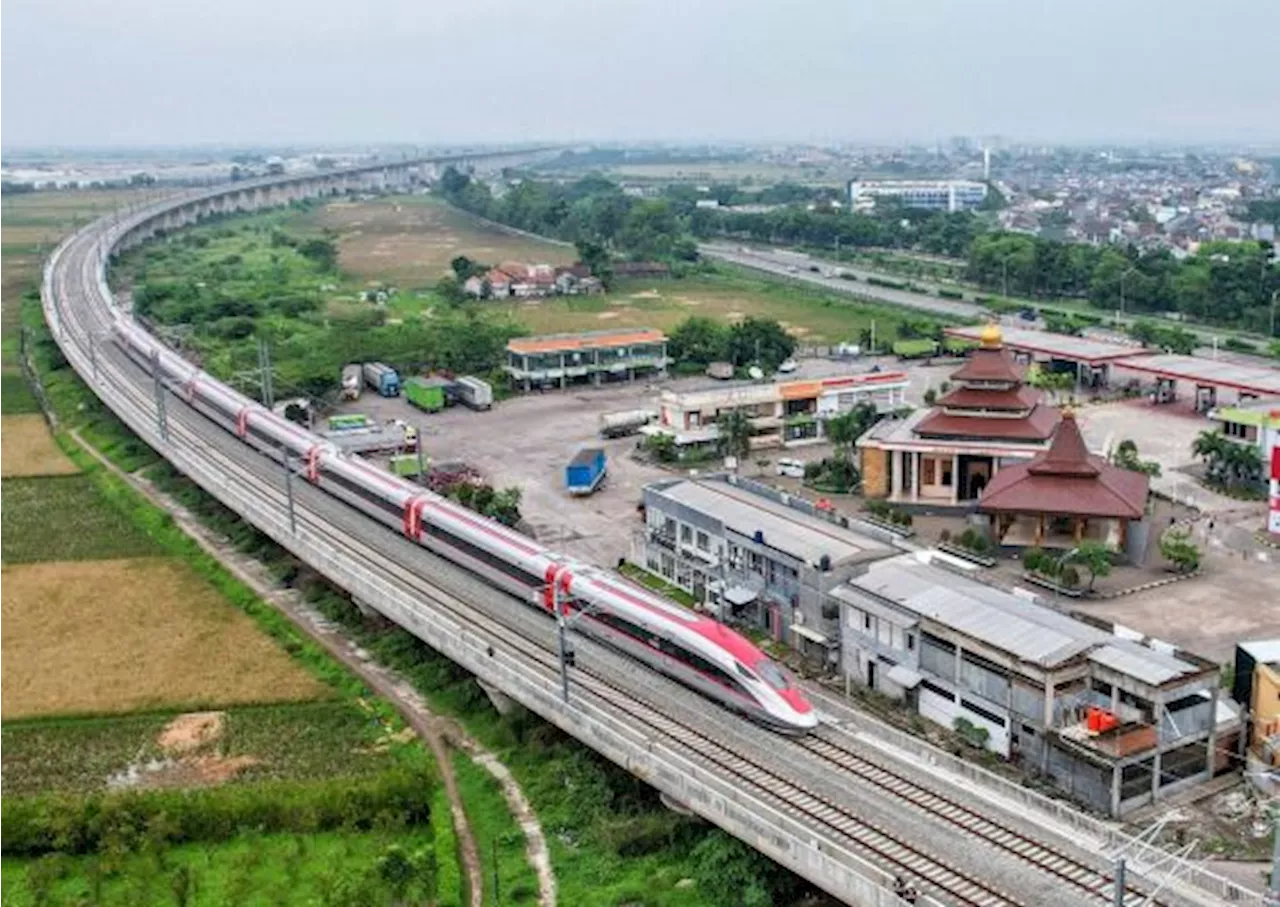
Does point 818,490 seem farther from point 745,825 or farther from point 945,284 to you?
point 945,284

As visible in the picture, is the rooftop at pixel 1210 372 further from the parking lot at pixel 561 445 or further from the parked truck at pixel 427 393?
the parked truck at pixel 427 393

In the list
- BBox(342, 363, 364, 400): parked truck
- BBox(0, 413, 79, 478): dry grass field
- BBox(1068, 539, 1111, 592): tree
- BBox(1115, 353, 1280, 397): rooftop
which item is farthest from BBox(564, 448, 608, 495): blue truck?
BBox(1115, 353, 1280, 397): rooftop

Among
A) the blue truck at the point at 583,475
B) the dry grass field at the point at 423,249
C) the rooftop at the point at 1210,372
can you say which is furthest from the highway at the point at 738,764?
the dry grass field at the point at 423,249

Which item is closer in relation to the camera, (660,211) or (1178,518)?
(1178,518)

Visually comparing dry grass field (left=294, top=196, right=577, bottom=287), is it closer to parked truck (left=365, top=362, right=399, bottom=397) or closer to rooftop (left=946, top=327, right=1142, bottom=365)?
parked truck (left=365, top=362, right=399, bottom=397)

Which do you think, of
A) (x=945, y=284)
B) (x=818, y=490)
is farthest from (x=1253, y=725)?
(x=945, y=284)

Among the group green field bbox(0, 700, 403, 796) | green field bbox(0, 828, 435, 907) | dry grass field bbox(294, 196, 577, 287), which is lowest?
green field bbox(0, 700, 403, 796)
